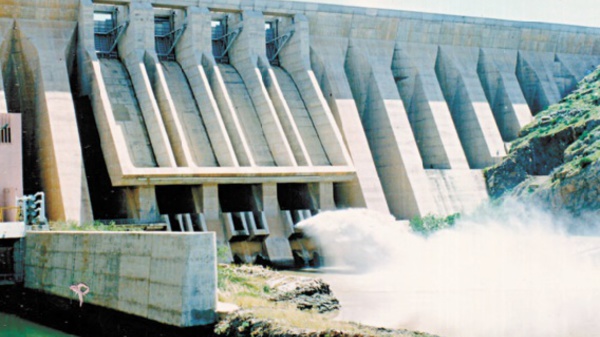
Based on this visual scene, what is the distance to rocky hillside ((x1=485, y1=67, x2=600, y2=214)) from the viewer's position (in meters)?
33.2

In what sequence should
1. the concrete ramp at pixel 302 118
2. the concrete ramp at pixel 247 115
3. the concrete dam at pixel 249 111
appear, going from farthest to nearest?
the concrete ramp at pixel 302 118 < the concrete ramp at pixel 247 115 < the concrete dam at pixel 249 111

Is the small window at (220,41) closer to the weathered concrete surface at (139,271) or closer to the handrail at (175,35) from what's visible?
the handrail at (175,35)

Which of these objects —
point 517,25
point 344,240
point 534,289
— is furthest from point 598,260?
point 517,25

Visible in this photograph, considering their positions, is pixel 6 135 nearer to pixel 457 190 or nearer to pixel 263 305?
pixel 263 305

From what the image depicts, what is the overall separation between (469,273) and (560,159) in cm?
1071

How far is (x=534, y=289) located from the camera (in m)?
26.2

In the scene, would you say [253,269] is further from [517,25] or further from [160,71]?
[517,25]

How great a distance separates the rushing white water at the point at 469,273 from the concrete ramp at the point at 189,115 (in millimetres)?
4607

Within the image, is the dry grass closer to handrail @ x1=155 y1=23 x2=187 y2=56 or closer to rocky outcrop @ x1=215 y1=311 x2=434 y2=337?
rocky outcrop @ x1=215 y1=311 x2=434 y2=337

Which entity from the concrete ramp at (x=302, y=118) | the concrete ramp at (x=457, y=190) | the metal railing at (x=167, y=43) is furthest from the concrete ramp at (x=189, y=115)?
the concrete ramp at (x=457, y=190)

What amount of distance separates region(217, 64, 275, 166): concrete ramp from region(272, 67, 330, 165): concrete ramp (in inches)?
68.7

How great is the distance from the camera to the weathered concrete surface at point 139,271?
18.5 meters

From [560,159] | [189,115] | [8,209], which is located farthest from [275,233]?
[560,159]

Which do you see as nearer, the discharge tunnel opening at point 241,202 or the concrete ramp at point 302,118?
the discharge tunnel opening at point 241,202
